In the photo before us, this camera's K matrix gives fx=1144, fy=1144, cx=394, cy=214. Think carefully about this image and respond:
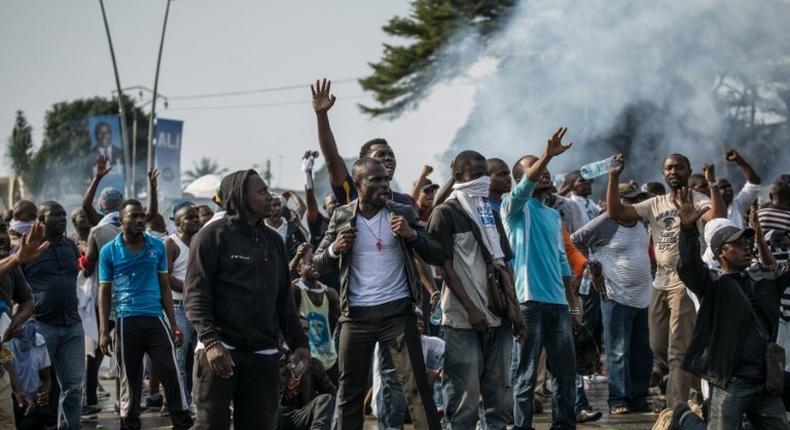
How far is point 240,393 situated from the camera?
20.9 ft

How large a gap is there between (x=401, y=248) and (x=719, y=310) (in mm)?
1996

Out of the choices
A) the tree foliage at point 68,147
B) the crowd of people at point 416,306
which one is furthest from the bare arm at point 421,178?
the tree foliage at point 68,147

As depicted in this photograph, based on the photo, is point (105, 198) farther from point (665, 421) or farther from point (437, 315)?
point (665, 421)

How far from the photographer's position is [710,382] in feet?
23.1

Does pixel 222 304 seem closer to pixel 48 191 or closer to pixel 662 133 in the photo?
pixel 662 133

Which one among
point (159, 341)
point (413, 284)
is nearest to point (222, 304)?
point (413, 284)

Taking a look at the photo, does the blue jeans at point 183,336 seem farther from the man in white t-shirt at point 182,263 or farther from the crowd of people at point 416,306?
the crowd of people at point 416,306

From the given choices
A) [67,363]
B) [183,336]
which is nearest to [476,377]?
[67,363]

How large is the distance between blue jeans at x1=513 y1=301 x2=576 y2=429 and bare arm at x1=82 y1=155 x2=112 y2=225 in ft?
14.7

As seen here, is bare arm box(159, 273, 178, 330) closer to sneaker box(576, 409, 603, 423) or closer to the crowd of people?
the crowd of people

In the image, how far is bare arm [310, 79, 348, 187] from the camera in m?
7.36

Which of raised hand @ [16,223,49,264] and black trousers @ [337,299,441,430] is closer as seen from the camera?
raised hand @ [16,223,49,264]

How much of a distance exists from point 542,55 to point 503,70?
1370 mm

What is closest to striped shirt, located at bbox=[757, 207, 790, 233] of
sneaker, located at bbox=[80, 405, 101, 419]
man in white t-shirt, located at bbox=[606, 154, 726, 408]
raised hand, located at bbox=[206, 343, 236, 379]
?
man in white t-shirt, located at bbox=[606, 154, 726, 408]
